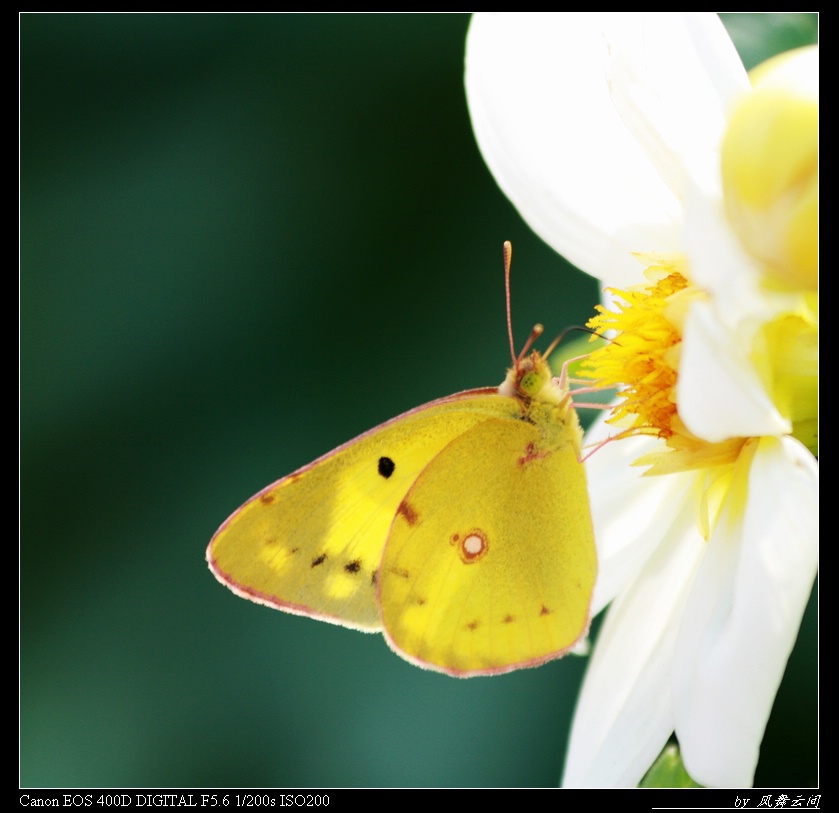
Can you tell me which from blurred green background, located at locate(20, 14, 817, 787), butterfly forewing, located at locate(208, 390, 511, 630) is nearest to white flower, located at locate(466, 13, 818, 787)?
butterfly forewing, located at locate(208, 390, 511, 630)

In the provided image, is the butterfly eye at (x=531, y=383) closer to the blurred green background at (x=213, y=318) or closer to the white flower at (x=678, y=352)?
the white flower at (x=678, y=352)

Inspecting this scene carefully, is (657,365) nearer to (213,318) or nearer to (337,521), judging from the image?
(337,521)

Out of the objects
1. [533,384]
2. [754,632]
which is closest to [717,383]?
[754,632]

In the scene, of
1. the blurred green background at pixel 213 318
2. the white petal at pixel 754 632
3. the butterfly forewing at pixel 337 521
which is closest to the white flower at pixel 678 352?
the white petal at pixel 754 632

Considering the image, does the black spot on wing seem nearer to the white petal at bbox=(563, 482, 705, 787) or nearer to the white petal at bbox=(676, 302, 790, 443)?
the white petal at bbox=(563, 482, 705, 787)

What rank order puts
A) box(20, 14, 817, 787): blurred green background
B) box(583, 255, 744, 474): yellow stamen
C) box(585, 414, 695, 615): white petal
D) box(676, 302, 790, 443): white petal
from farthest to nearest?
box(20, 14, 817, 787): blurred green background
box(585, 414, 695, 615): white petal
box(583, 255, 744, 474): yellow stamen
box(676, 302, 790, 443): white petal
